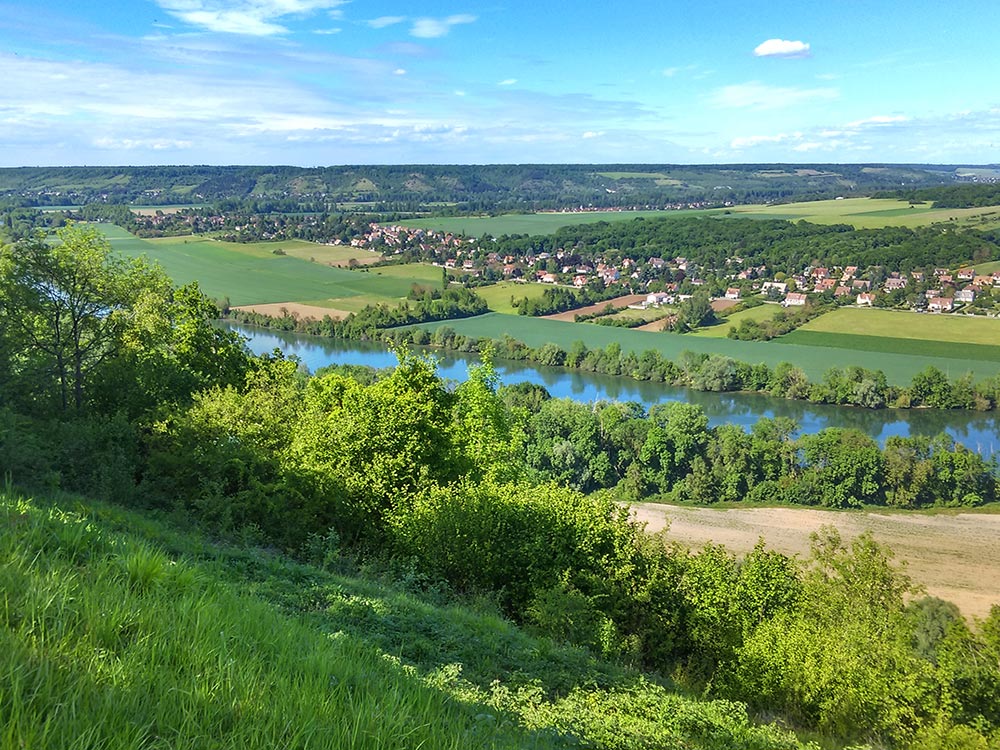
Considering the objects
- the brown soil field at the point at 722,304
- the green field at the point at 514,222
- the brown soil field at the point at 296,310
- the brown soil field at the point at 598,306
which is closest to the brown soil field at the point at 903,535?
the brown soil field at the point at 598,306

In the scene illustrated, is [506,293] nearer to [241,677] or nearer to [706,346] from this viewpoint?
[706,346]

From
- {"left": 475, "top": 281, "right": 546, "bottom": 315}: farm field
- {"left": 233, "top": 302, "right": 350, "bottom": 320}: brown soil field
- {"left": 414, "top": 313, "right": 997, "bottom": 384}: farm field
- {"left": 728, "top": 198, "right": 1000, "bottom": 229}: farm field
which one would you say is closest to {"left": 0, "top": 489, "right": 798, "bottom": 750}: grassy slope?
{"left": 414, "top": 313, "right": 997, "bottom": 384}: farm field

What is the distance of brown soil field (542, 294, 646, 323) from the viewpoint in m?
91.6

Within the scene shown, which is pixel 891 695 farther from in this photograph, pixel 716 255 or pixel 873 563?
pixel 716 255

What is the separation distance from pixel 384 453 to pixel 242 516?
10.8 ft

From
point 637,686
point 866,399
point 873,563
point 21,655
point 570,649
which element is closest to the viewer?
point 21,655

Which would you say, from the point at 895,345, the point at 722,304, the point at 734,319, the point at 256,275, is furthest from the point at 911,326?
the point at 256,275

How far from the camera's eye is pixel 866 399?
5669cm

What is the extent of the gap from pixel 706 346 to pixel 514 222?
99.3 metres

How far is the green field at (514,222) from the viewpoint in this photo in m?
151

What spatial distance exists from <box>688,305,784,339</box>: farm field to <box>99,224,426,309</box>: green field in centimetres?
4183

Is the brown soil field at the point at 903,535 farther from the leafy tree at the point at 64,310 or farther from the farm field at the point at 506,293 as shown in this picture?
the farm field at the point at 506,293

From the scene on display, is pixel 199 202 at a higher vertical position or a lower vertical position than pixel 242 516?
higher

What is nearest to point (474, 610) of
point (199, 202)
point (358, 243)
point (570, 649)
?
point (570, 649)
